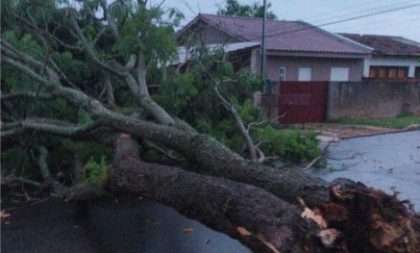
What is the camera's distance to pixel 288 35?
2420 cm

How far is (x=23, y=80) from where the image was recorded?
851cm

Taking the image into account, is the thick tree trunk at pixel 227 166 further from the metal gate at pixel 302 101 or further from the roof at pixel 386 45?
the roof at pixel 386 45

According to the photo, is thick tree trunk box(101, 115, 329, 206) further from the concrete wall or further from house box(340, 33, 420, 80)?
house box(340, 33, 420, 80)

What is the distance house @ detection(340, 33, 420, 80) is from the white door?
3040 mm

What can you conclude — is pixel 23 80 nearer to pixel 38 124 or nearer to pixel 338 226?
pixel 38 124

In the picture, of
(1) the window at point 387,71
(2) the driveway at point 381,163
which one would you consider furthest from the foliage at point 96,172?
(1) the window at point 387,71

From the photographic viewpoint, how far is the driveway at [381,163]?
29.0ft

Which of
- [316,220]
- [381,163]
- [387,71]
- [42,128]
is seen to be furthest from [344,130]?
[387,71]

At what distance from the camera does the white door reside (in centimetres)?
2400

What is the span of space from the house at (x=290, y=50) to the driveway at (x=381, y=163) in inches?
268

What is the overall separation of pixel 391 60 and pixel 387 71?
701 millimetres

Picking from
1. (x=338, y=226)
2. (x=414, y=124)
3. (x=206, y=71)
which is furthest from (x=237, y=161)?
(x=414, y=124)

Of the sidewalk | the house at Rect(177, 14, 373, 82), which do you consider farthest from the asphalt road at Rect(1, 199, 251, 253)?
the house at Rect(177, 14, 373, 82)

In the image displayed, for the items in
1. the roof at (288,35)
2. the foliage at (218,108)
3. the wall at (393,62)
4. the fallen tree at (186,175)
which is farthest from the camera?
the wall at (393,62)
